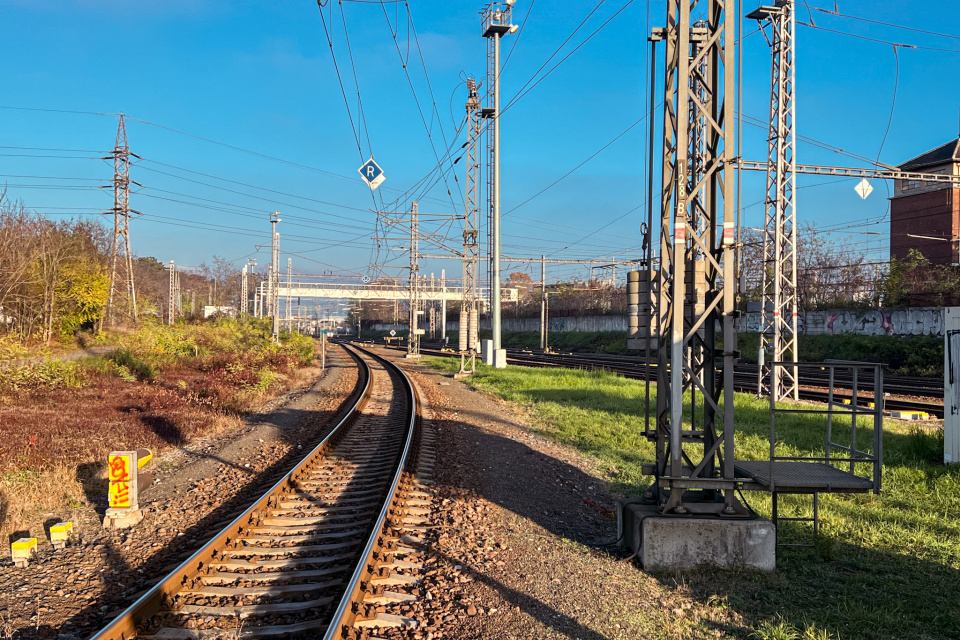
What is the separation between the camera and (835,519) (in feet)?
25.5

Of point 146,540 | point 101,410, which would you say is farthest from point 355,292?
point 146,540

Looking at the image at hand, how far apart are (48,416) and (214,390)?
5.58 meters

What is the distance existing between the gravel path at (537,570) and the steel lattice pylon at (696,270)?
3.43ft

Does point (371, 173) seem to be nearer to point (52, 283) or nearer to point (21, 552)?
point (21, 552)

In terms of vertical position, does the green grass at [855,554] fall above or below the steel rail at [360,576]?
below

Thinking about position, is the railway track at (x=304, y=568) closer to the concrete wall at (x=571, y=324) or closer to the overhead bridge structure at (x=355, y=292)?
the concrete wall at (x=571, y=324)

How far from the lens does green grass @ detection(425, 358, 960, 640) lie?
512 cm

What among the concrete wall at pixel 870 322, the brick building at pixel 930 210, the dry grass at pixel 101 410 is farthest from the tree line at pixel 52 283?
the brick building at pixel 930 210

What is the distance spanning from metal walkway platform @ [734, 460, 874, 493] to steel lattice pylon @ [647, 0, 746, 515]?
310 millimetres

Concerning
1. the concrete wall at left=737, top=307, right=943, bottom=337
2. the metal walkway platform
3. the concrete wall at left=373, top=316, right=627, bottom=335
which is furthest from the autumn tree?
the metal walkway platform

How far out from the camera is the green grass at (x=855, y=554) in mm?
5117

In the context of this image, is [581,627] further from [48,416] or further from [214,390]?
[214,390]

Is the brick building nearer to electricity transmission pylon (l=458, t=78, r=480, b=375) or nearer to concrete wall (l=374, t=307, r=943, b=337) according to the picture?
concrete wall (l=374, t=307, r=943, b=337)

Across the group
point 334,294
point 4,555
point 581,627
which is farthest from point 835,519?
point 334,294
